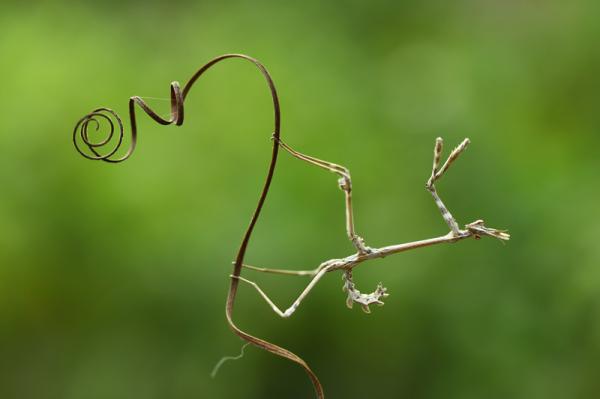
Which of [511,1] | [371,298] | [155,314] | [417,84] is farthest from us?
[511,1]

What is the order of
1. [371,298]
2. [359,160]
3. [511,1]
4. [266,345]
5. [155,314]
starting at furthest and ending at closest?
[511,1], [359,160], [155,314], [371,298], [266,345]

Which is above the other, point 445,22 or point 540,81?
point 445,22

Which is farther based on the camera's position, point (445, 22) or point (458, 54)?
point (445, 22)

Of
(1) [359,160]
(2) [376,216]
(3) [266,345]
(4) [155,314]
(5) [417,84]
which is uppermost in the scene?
(5) [417,84]

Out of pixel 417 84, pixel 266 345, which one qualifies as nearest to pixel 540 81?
pixel 417 84

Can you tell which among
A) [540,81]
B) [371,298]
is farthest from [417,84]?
[371,298]

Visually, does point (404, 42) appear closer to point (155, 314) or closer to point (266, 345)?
point (155, 314)
